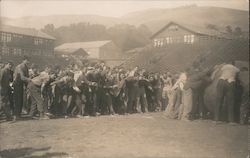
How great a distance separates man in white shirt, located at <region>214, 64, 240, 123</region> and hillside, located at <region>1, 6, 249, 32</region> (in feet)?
3.15

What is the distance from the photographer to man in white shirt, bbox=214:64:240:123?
7.91 meters

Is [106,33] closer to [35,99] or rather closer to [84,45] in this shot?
[84,45]

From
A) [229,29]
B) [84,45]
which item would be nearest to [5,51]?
[84,45]

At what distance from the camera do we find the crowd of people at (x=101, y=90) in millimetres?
8287

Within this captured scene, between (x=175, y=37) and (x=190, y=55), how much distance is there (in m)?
0.42

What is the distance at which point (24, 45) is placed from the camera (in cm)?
848

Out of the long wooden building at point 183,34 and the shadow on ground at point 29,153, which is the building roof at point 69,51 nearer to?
the long wooden building at point 183,34

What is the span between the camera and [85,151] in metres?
6.14

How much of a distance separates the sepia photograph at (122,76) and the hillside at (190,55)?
2 cm

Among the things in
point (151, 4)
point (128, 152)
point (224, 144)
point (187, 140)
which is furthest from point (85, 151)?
point (151, 4)

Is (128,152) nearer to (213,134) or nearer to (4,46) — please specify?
(213,134)

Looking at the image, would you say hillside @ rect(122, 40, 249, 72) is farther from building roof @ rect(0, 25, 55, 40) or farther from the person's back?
building roof @ rect(0, 25, 55, 40)

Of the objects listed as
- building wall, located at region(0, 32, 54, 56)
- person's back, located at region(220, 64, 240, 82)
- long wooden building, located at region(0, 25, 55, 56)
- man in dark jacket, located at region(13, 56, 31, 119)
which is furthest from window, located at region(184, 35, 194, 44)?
man in dark jacket, located at region(13, 56, 31, 119)

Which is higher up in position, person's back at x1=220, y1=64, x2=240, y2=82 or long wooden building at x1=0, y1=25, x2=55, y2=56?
long wooden building at x1=0, y1=25, x2=55, y2=56
